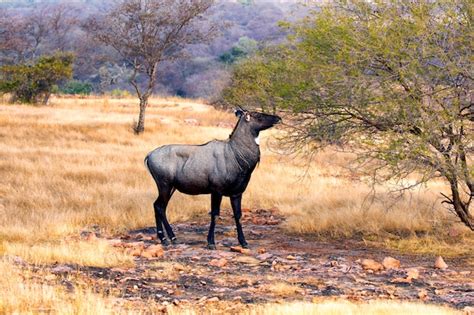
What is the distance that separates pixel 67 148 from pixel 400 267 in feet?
50.6

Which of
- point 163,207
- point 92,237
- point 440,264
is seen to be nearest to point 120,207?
point 163,207

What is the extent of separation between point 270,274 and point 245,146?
8.67ft

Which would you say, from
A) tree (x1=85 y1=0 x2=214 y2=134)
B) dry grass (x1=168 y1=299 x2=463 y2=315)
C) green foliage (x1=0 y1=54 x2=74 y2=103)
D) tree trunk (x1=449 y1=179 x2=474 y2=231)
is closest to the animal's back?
tree trunk (x1=449 y1=179 x2=474 y2=231)

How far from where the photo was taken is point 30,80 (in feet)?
127

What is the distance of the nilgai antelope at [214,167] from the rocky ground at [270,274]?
2.13 ft

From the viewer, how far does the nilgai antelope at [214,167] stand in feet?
36.9

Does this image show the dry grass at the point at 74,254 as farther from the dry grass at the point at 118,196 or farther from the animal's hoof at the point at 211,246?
the animal's hoof at the point at 211,246

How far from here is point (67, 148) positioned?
75.7 ft

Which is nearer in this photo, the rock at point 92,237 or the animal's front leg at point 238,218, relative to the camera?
the rock at point 92,237

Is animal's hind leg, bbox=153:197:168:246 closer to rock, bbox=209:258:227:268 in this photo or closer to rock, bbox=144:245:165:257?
rock, bbox=144:245:165:257

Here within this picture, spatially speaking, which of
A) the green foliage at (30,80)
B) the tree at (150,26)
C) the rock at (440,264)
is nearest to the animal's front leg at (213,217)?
the rock at (440,264)

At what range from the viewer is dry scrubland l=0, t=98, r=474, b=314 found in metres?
9.61

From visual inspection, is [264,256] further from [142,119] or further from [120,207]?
[142,119]

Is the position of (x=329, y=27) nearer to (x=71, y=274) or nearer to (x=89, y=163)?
(x=71, y=274)
